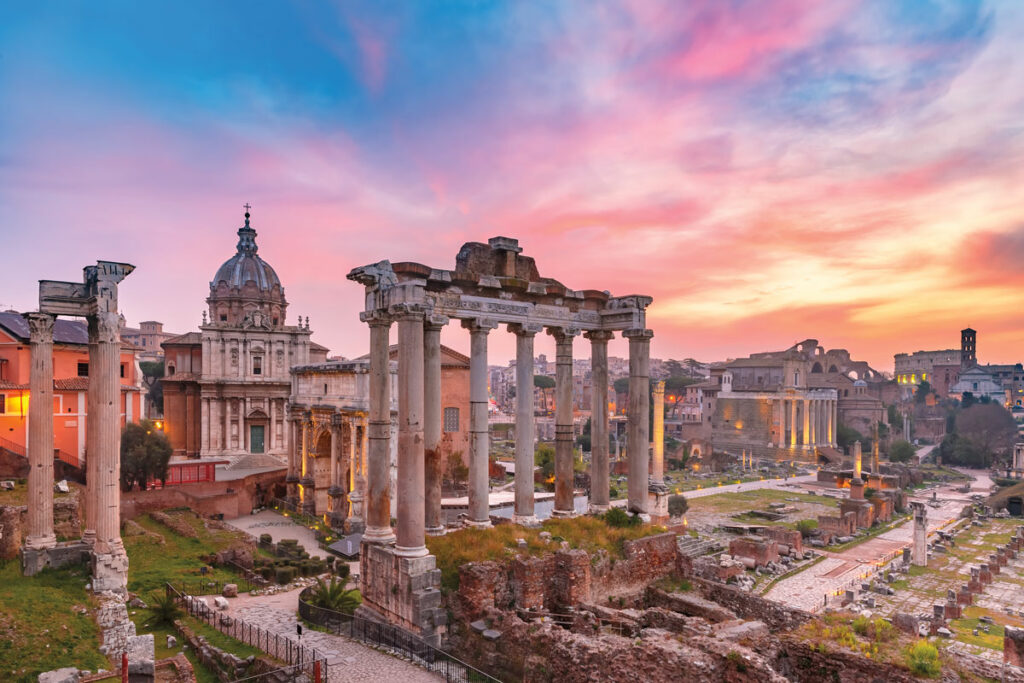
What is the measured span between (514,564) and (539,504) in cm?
2332

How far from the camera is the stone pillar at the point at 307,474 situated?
37531mm

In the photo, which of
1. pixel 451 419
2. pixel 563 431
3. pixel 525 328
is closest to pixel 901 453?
pixel 451 419

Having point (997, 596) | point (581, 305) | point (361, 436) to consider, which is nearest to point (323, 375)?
point (361, 436)

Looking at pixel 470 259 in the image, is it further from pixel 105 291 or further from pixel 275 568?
pixel 275 568

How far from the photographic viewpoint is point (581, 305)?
61.2 feet

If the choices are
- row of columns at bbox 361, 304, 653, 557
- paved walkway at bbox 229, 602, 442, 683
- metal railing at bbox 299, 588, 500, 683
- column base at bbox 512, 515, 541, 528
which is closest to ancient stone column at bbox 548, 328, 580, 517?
row of columns at bbox 361, 304, 653, 557

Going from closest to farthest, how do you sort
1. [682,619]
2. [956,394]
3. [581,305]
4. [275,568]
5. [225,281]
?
[682,619] → [581,305] → [275,568] → [225,281] → [956,394]

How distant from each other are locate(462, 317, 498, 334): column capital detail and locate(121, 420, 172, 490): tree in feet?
86.1

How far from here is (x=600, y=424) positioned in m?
19.4

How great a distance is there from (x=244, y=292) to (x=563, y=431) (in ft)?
130

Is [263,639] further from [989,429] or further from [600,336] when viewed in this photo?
[989,429]

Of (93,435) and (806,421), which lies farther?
(806,421)

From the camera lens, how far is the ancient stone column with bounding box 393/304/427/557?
13844 millimetres

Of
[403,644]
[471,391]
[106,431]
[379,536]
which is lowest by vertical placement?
[403,644]
